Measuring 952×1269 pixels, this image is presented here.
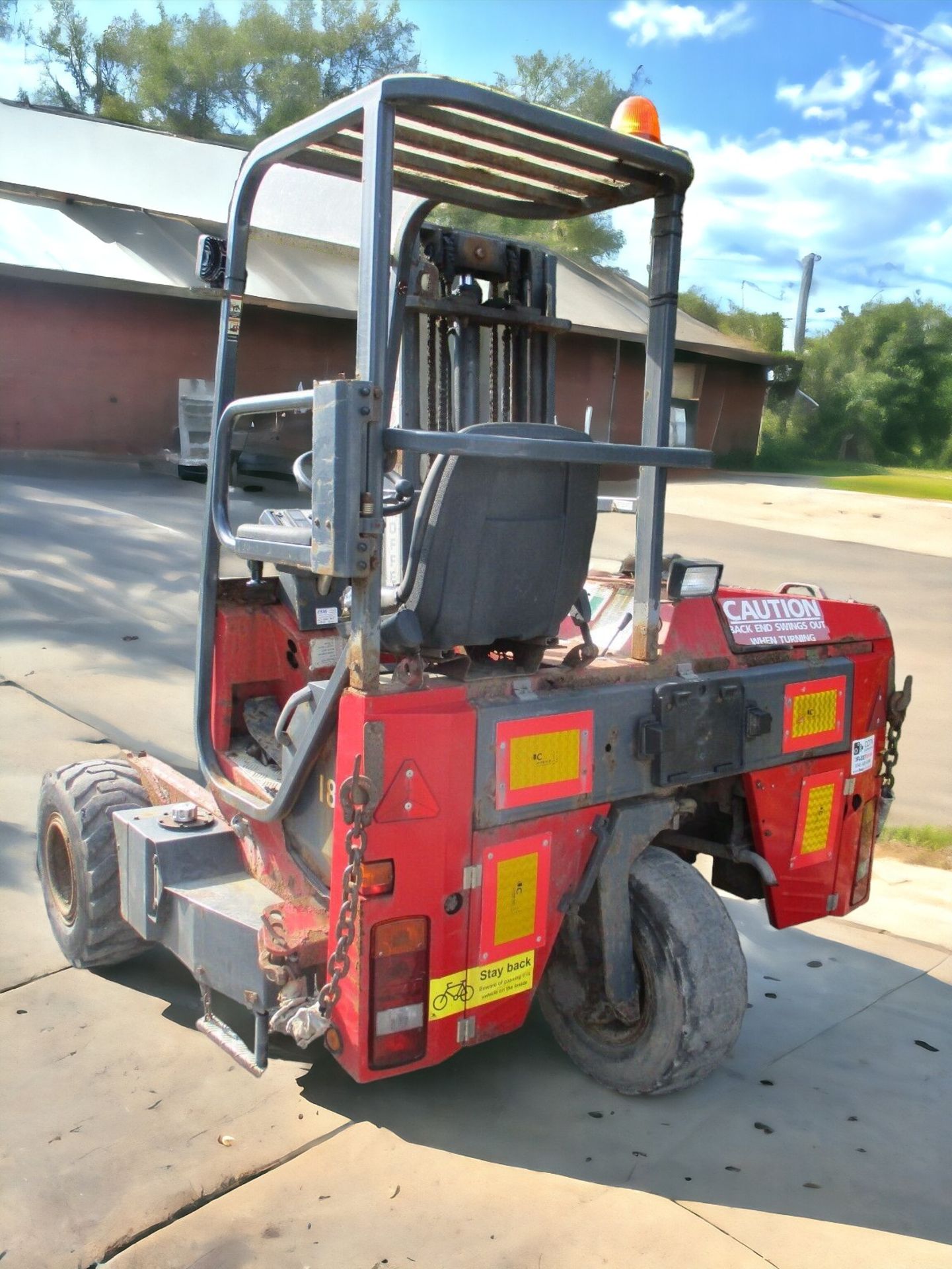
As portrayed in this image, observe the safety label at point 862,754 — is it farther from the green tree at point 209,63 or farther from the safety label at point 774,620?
the green tree at point 209,63

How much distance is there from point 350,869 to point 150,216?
1619cm

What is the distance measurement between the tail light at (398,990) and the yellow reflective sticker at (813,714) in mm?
1313

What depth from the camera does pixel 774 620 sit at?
3307 mm

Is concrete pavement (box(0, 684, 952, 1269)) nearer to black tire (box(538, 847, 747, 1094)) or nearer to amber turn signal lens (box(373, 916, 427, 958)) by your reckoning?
black tire (box(538, 847, 747, 1094))

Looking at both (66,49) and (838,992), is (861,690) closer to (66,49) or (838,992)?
(838,992)

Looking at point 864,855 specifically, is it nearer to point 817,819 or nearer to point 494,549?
point 817,819

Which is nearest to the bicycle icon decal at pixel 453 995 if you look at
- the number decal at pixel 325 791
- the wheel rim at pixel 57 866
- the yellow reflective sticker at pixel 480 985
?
the yellow reflective sticker at pixel 480 985

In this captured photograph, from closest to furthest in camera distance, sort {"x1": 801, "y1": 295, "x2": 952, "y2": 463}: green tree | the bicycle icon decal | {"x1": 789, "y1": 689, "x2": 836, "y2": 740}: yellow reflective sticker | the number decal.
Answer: the bicycle icon decal → the number decal → {"x1": 789, "y1": 689, "x2": 836, "y2": 740}: yellow reflective sticker → {"x1": 801, "y1": 295, "x2": 952, "y2": 463}: green tree

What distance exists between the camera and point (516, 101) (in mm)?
2467

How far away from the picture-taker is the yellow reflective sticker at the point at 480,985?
266 centimetres

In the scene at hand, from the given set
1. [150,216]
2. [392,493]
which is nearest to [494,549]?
[392,493]

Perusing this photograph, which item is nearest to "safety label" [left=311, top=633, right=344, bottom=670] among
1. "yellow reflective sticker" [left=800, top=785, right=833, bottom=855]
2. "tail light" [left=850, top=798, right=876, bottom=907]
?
"yellow reflective sticker" [left=800, top=785, right=833, bottom=855]

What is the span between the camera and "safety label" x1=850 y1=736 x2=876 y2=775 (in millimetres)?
3500

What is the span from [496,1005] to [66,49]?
2043 inches
